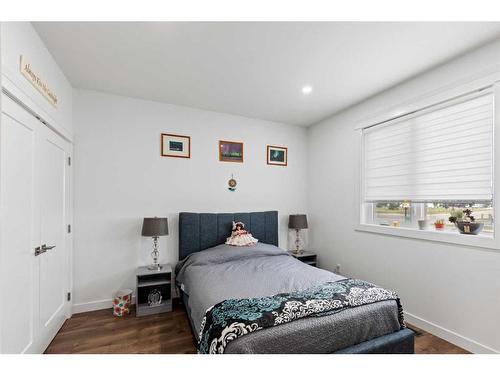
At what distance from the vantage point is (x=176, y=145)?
10.7 ft

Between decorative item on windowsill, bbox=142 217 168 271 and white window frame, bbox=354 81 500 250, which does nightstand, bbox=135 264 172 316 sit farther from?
white window frame, bbox=354 81 500 250

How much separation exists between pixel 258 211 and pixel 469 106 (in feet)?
8.62

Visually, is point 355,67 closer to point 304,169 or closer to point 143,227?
point 304,169

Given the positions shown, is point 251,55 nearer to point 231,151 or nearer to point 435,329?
point 231,151

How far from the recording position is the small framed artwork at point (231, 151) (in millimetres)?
3537

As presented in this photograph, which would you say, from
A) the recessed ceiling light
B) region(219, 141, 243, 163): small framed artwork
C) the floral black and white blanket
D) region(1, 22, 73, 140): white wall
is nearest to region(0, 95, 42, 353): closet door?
region(1, 22, 73, 140): white wall

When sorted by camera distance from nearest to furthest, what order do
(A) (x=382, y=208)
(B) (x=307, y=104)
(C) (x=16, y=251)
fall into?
(C) (x=16, y=251)
(A) (x=382, y=208)
(B) (x=307, y=104)

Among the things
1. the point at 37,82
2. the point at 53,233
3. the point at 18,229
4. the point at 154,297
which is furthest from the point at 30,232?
the point at 154,297

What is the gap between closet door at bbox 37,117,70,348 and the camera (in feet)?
6.64

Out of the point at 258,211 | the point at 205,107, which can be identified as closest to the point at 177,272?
the point at 258,211

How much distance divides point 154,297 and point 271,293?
164 centimetres

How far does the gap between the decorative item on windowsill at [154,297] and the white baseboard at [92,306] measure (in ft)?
1.60

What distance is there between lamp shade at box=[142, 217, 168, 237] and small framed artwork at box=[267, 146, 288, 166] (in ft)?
6.08

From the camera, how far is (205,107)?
3.34m
